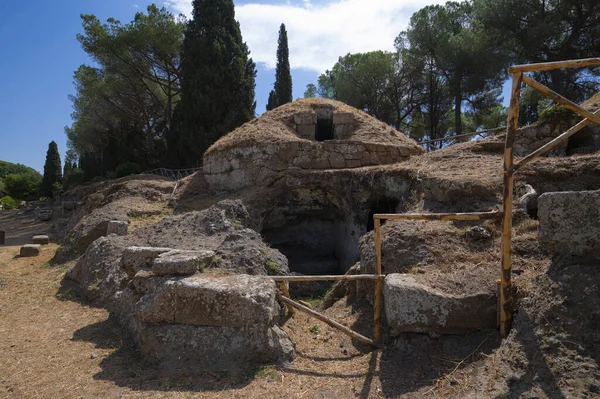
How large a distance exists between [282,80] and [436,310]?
22.6 metres

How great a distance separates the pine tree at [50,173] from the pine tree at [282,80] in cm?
2469

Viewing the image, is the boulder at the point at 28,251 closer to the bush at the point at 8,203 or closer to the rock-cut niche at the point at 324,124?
the rock-cut niche at the point at 324,124

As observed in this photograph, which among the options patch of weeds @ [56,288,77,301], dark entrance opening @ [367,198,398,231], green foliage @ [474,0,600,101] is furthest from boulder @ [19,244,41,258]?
green foliage @ [474,0,600,101]

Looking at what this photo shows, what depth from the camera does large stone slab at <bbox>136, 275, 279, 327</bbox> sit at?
4.14 meters

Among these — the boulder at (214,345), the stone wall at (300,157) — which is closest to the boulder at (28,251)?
the stone wall at (300,157)

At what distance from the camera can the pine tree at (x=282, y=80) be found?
24.1m

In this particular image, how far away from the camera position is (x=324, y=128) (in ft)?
43.5

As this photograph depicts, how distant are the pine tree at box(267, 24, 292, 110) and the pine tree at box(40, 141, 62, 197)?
24.7 meters

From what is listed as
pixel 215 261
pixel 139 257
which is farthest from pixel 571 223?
pixel 139 257

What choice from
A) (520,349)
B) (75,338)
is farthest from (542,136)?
(75,338)

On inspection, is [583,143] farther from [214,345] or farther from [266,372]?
[214,345]

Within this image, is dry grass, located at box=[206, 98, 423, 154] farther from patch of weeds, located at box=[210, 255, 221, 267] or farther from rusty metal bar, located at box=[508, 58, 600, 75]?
rusty metal bar, located at box=[508, 58, 600, 75]

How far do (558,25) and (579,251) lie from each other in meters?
19.2

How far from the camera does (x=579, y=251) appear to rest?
10.8ft
